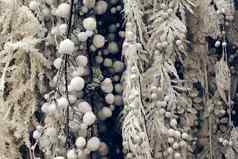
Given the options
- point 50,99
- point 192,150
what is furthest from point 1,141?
point 192,150

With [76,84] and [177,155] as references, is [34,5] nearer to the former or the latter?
[76,84]

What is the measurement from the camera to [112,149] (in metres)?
0.82

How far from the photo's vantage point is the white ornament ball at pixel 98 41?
2.42ft

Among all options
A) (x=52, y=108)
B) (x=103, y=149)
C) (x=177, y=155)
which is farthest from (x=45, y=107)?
(x=177, y=155)

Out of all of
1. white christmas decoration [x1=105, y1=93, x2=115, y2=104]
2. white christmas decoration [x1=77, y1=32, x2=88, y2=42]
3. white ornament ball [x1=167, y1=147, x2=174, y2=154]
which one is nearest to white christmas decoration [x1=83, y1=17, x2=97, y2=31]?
white christmas decoration [x1=77, y1=32, x2=88, y2=42]

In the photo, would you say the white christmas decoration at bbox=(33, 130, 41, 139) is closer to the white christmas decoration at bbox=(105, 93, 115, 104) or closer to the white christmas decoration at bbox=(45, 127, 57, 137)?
the white christmas decoration at bbox=(45, 127, 57, 137)

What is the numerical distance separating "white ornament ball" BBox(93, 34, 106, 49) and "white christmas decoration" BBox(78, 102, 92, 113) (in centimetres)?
10

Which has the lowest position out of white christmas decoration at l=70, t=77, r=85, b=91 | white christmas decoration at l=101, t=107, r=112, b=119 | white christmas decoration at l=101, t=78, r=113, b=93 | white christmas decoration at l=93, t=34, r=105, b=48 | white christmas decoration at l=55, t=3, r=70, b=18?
white christmas decoration at l=101, t=107, r=112, b=119

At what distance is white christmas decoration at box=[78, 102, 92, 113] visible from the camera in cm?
71

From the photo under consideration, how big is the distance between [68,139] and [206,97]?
0.92ft

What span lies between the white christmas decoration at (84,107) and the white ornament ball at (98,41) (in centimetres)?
10

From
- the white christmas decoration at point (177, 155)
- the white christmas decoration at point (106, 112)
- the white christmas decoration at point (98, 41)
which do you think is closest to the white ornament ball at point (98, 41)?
the white christmas decoration at point (98, 41)

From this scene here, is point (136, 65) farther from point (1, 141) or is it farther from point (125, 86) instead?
point (1, 141)

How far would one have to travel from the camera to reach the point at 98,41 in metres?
0.74
